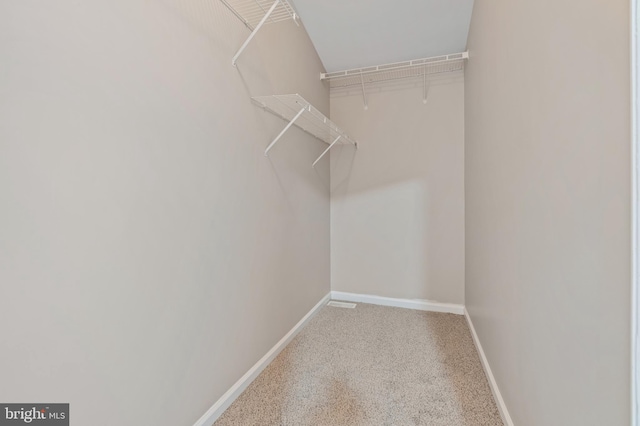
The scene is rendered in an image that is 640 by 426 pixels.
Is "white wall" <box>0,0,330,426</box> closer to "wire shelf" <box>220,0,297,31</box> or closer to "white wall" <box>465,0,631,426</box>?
"wire shelf" <box>220,0,297,31</box>

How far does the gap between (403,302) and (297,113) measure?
1993 mm

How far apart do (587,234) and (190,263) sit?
4.15ft

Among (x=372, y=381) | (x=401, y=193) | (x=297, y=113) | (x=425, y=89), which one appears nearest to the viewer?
(x=372, y=381)

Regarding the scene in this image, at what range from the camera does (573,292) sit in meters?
0.71

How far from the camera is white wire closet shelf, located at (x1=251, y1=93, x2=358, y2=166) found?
159 cm

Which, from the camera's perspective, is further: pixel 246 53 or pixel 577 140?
pixel 246 53

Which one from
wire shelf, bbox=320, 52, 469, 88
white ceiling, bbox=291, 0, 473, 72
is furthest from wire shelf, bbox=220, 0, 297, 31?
wire shelf, bbox=320, 52, 469, 88

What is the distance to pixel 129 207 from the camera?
0.95 m

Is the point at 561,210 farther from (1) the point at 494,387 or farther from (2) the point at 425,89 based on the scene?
(2) the point at 425,89

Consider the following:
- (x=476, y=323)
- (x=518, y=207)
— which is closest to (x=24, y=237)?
(x=518, y=207)

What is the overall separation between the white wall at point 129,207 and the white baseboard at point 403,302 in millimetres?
1386

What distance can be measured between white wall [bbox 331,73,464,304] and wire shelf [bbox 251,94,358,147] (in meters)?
0.58

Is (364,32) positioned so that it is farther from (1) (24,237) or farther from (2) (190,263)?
(1) (24,237)

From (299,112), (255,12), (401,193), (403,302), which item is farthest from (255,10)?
(403,302)
